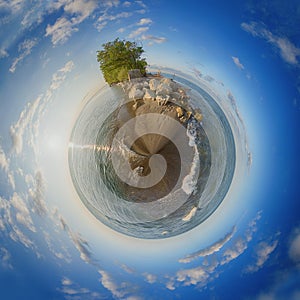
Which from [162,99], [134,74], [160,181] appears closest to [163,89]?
[162,99]

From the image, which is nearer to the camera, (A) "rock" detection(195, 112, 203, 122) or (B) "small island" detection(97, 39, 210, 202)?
(B) "small island" detection(97, 39, 210, 202)

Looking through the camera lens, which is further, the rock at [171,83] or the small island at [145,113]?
the rock at [171,83]

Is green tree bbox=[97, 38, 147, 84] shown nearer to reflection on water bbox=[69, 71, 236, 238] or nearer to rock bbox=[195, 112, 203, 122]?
reflection on water bbox=[69, 71, 236, 238]

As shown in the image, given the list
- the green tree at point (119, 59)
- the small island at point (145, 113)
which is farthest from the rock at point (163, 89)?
the green tree at point (119, 59)

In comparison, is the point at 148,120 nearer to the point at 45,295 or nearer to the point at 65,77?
the point at 65,77

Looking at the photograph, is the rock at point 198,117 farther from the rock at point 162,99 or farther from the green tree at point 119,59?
the green tree at point 119,59

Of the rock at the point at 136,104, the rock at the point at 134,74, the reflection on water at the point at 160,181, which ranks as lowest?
the reflection on water at the point at 160,181

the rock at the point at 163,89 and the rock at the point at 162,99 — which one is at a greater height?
the rock at the point at 163,89

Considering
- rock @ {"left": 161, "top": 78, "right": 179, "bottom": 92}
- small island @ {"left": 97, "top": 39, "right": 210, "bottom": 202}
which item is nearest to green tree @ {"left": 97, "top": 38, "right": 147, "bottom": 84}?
small island @ {"left": 97, "top": 39, "right": 210, "bottom": 202}
